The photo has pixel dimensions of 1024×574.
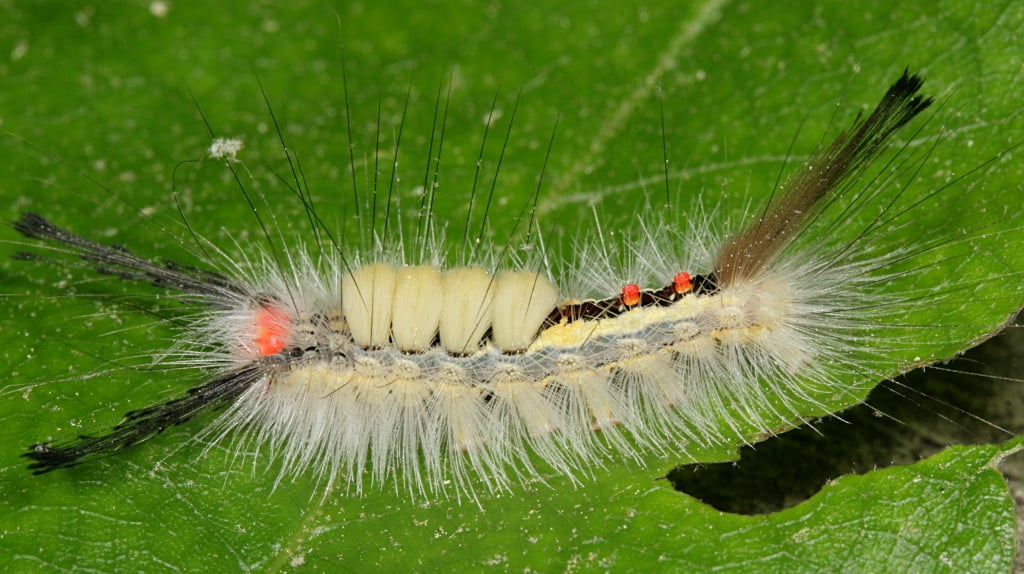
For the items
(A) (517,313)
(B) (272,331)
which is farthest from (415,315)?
(B) (272,331)

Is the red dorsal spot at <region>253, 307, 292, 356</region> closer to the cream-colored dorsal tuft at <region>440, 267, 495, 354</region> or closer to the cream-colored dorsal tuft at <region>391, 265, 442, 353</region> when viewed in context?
the cream-colored dorsal tuft at <region>391, 265, 442, 353</region>

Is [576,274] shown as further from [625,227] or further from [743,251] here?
[743,251]

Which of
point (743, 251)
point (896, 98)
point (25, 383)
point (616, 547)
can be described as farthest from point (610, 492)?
point (25, 383)

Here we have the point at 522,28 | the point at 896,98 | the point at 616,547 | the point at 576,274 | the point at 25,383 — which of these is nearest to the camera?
the point at 616,547

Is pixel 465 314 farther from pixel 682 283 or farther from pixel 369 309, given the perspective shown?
pixel 682 283

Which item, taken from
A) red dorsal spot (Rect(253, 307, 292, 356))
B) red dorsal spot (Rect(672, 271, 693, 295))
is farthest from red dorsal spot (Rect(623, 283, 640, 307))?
red dorsal spot (Rect(253, 307, 292, 356))

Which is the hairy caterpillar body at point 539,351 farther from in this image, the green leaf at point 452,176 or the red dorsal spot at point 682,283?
the green leaf at point 452,176
